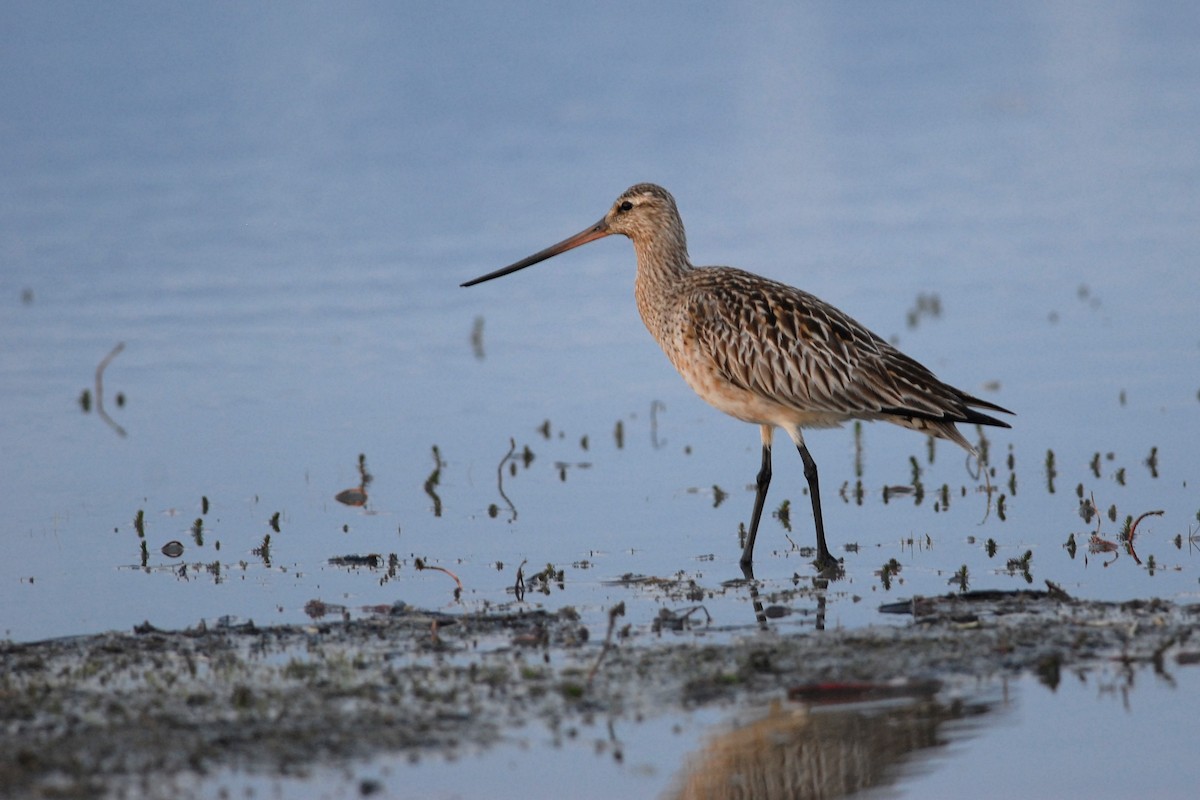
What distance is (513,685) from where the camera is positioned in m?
6.51

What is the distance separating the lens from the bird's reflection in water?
18.9 feet

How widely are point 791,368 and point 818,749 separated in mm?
3239

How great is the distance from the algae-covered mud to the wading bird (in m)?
1.38

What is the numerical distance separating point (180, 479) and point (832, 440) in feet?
12.6

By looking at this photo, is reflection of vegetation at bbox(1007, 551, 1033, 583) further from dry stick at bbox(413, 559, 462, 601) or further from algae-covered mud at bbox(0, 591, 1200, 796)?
dry stick at bbox(413, 559, 462, 601)

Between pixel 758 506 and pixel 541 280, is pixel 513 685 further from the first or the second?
pixel 541 280

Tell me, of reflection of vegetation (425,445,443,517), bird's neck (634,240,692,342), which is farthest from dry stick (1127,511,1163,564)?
reflection of vegetation (425,445,443,517)

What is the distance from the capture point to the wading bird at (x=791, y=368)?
876 centimetres

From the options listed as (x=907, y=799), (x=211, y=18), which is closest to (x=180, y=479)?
(x=907, y=799)

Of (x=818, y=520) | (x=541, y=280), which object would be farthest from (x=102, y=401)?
(x=818, y=520)

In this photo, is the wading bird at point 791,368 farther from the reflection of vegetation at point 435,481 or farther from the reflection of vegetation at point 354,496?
the reflection of vegetation at point 354,496

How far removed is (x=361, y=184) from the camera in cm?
1966

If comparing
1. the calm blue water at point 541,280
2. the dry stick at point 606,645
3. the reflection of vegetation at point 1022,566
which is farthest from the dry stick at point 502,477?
the dry stick at point 606,645

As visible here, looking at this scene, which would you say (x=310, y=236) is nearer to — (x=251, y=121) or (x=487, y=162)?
(x=487, y=162)
